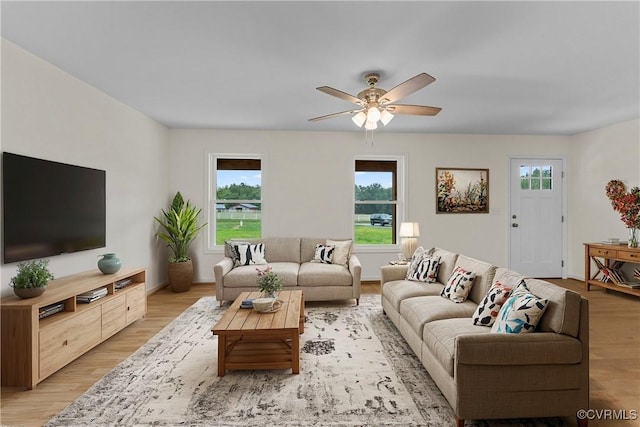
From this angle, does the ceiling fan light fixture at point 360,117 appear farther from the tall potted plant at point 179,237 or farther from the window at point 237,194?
the tall potted plant at point 179,237

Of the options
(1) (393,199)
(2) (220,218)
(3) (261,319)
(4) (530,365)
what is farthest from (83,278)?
(1) (393,199)

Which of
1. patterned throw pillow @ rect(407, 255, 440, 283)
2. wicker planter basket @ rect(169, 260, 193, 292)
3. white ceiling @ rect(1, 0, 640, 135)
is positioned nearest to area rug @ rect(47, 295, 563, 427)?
patterned throw pillow @ rect(407, 255, 440, 283)

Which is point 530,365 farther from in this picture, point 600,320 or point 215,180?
point 215,180

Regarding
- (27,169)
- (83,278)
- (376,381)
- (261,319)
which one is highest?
(27,169)

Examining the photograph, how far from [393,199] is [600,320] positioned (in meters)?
3.26

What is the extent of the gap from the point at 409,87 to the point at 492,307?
1744 mm

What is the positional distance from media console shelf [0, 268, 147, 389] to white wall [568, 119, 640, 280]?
6.80 metres

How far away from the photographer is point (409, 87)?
2.73 metres

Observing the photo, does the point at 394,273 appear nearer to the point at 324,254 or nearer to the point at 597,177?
the point at 324,254

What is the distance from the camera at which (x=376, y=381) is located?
2.51m

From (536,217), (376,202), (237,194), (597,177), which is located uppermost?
(597,177)

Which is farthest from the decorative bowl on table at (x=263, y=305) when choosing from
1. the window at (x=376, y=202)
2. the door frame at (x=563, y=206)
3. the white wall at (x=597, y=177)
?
the white wall at (x=597, y=177)

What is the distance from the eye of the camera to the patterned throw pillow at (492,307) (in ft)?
7.70

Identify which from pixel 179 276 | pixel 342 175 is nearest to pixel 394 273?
pixel 342 175
